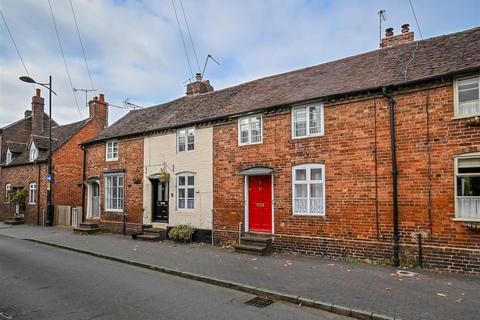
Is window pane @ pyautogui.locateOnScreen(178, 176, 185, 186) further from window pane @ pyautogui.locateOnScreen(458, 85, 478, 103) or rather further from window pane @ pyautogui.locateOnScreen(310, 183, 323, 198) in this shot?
window pane @ pyautogui.locateOnScreen(458, 85, 478, 103)

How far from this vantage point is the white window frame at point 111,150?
1744 cm

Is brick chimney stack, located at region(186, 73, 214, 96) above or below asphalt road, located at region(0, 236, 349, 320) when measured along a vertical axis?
above

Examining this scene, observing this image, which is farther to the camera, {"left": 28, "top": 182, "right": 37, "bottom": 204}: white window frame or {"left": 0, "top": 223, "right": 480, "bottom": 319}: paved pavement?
{"left": 28, "top": 182, "right": 37, "bottom": 204}: white window frame

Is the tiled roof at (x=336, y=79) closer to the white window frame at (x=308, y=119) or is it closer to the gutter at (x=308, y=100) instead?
the gutter at (x=308, y=100)

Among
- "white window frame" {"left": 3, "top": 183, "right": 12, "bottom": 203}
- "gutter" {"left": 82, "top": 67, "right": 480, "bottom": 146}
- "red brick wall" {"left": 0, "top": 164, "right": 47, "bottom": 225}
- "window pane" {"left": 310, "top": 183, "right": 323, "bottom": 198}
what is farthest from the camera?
"white window frame" {"left": 3, "top": 183, "right": 12, "bottom": 203}

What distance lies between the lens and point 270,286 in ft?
23.6

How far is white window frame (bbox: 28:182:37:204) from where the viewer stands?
75.6ft

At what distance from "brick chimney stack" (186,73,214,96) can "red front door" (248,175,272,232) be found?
8589mm

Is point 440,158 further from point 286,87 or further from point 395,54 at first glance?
point 286,87

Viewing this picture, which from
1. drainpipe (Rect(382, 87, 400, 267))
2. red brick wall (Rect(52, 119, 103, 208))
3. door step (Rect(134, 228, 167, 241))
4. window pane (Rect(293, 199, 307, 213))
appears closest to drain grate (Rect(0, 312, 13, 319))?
window pane (Rect(293, 199, 307, 213))

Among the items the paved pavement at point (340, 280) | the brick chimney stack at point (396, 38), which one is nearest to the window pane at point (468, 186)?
the paved pavement at point (340, 280)

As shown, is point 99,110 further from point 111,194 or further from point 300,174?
point 300,174

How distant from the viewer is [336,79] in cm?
1171

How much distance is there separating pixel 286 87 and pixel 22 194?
828 inches
